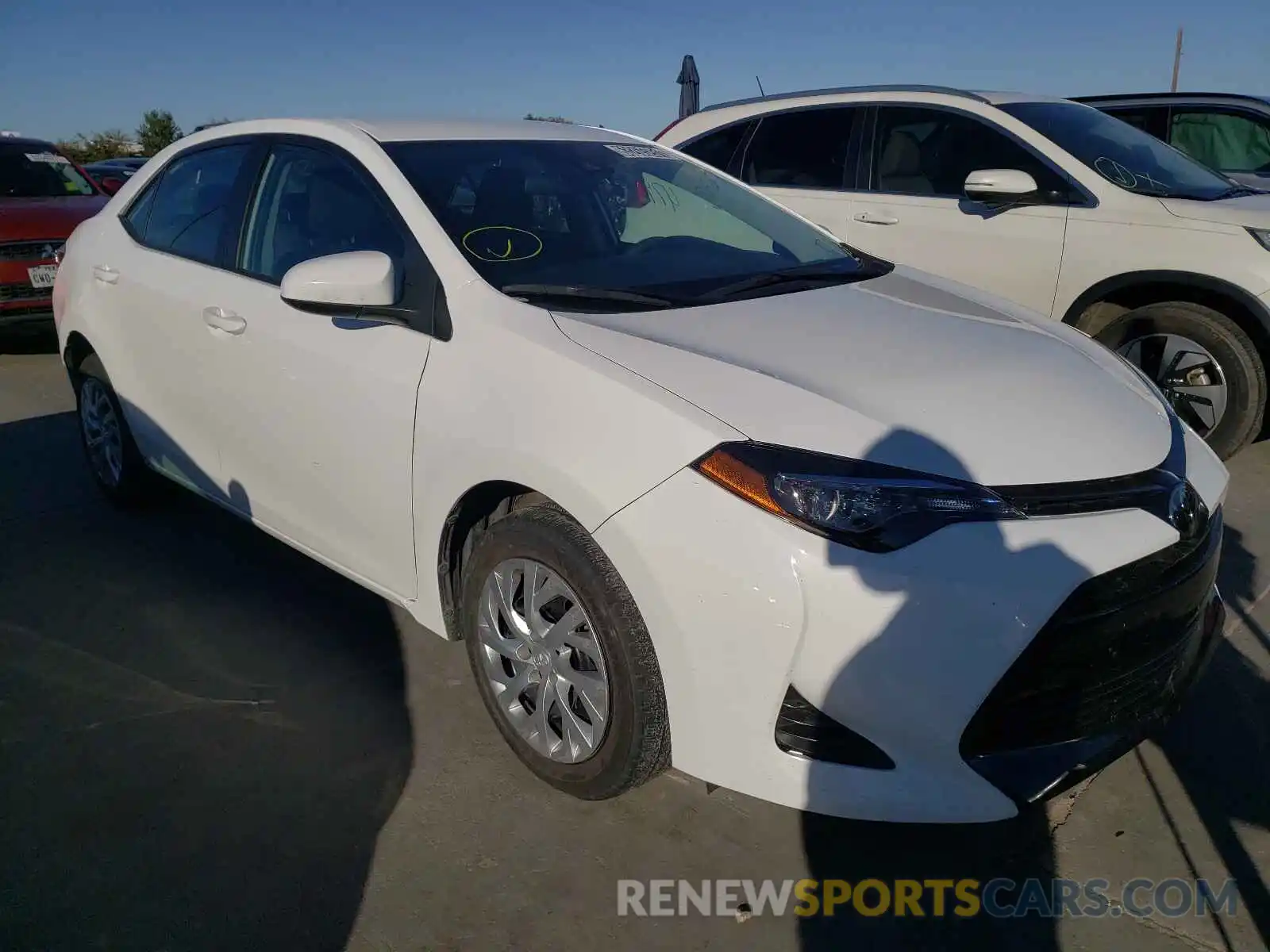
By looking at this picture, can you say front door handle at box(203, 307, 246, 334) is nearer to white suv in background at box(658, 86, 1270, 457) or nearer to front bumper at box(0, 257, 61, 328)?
white suv in background at box(658, 86, 1270, 457)

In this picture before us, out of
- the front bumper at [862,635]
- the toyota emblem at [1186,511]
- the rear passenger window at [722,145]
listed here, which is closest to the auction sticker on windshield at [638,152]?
the front bumper at [862,635]

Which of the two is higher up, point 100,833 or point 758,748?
point 758,748

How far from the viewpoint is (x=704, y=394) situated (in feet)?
7.13

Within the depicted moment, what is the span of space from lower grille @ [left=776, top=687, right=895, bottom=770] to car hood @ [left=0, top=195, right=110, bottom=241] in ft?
24.9

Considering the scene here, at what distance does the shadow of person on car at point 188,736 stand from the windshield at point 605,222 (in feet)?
4.54

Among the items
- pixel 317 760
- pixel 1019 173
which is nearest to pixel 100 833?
pixel 317 760

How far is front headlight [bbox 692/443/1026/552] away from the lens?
1988 millimetres

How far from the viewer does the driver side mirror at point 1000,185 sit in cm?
494

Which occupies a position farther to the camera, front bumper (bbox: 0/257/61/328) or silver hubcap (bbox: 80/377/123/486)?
front bumper (bbox: 0/257/61/328)

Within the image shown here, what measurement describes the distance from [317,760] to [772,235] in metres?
2.20

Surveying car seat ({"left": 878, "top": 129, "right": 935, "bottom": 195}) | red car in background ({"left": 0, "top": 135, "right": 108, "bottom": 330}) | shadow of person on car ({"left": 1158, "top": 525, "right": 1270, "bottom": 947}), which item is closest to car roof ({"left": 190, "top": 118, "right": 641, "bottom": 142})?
car seat ({"left": 878, "top": 129, "right": 935, "bottom": 195})

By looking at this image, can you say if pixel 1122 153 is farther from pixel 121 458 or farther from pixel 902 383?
pixel 121 458

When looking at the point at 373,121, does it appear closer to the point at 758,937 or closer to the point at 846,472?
the point at 846,472

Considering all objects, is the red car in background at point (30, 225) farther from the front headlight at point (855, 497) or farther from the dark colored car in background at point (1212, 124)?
the dark colored car in background at point (1212, 124)
